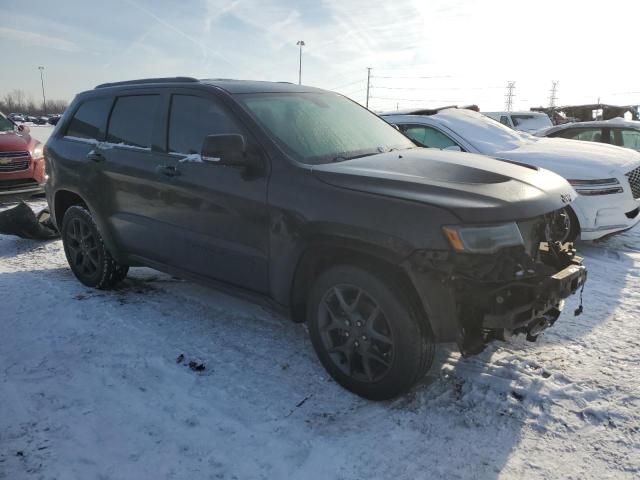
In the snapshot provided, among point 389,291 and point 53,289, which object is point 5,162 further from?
point 389,291

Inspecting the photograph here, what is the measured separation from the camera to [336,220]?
271 centimetres

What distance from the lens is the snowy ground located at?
7.74 feet

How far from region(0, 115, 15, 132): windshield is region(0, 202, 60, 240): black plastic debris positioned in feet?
14.0

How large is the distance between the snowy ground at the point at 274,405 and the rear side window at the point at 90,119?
1659mm

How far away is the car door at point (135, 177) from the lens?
12.6 ft

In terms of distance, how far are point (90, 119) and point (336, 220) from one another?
3.12 meters

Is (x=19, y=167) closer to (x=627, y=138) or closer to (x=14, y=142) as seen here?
(x=14, y=142)

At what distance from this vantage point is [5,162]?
834cm

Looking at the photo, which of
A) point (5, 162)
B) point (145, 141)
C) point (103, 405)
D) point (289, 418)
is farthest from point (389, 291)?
point (5, 162)

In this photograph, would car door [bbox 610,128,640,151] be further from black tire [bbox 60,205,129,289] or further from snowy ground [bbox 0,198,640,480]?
black tire [bbox 60,205,129,289]

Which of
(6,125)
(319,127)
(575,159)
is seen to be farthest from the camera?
(6,125)

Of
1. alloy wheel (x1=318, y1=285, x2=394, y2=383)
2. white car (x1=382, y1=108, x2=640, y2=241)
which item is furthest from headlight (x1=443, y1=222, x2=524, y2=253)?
white car (x1=382, y1=108, x2=640, y2=241)

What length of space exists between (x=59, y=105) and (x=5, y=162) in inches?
4911

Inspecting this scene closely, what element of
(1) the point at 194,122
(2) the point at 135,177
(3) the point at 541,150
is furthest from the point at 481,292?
Answer: (3) the point at 541,150
